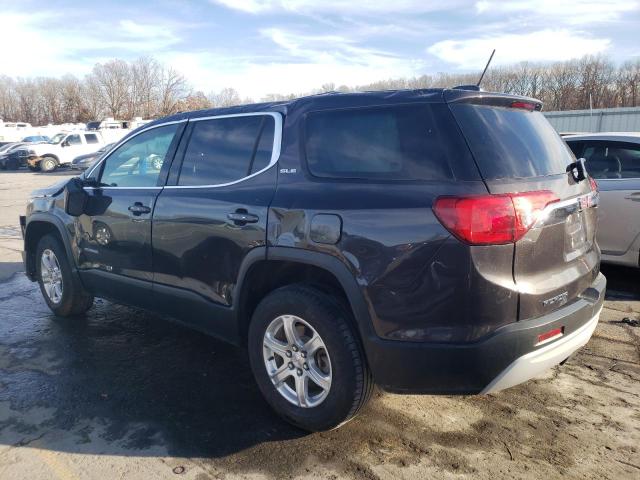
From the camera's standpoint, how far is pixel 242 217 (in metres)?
3.36

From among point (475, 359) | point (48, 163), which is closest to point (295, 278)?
point (475, 359)

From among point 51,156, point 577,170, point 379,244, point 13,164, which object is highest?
point 577,170

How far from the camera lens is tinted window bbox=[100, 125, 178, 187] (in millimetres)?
4207

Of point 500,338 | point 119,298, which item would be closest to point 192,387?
Answer: point 119,298

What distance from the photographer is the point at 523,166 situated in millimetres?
2881

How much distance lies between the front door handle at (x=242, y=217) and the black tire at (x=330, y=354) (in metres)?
0.45

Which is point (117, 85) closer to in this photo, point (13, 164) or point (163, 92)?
point (163, 92)

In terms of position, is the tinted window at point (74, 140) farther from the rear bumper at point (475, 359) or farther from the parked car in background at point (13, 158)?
the rear bumper at point (475, 359)

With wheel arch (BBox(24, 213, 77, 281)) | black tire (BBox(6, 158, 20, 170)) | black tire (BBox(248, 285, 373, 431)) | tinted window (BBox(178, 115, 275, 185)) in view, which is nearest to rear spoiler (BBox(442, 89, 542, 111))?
tinted window (BBox(178, 115, 275, 185))

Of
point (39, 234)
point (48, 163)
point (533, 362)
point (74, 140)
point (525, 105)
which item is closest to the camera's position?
point (533, 362)

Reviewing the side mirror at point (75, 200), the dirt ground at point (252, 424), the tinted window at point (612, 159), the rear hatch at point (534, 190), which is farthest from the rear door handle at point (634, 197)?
the side mirror at point (75, 200)

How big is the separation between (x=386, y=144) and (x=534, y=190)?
0.78 metres

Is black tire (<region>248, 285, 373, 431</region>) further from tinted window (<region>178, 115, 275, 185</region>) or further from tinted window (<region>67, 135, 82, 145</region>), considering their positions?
tinted window (<region>67, 135, 82, 145</region>)

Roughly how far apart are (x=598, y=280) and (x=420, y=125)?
154 centimetres
